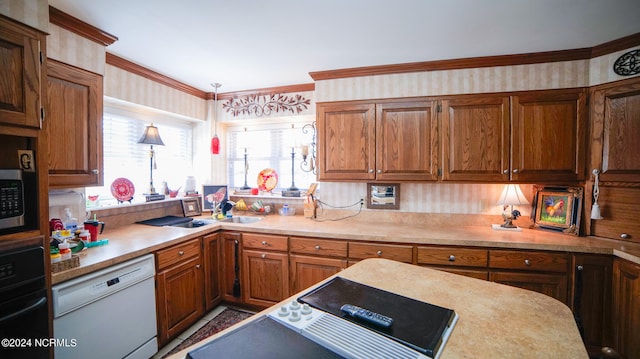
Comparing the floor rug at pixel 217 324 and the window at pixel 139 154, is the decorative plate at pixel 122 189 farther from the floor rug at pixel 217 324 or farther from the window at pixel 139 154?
the floor rug at pixel 217 324

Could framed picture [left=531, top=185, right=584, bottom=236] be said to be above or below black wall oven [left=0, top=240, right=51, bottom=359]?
above

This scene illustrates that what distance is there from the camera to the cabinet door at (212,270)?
8.52 ft

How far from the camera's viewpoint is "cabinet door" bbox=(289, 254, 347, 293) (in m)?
2.44

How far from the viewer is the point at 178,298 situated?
227cm

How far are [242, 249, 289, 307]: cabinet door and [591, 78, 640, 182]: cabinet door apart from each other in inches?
106

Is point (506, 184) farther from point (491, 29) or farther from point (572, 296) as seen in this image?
point (491, 29)

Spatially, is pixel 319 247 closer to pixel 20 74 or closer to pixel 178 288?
pixel 178 288

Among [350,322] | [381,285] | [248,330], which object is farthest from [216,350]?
[381,285]

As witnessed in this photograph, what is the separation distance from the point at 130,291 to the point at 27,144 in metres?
1.05

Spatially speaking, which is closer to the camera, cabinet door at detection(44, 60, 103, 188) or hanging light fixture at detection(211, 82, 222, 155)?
cabinet door at detection(44, 60, 103, 188)

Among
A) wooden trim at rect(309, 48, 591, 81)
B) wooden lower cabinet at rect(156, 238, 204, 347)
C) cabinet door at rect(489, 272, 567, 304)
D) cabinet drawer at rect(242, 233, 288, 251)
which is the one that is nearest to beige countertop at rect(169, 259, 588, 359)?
cabinet door at rect(489, 272, 567, 304)

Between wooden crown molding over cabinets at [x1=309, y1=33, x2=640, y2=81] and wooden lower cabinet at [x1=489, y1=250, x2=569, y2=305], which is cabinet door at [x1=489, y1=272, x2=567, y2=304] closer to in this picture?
wooden lower cabinet at [x1=489, y1=250, x2=569, y2=305]

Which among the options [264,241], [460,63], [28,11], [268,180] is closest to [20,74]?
[28,11]

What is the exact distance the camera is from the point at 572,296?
80.1 inches
